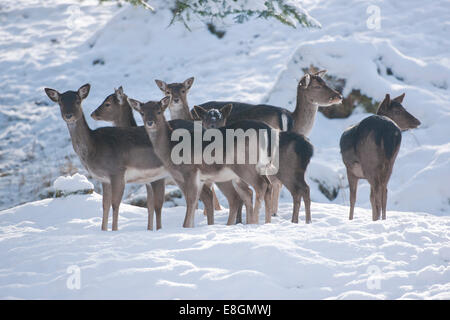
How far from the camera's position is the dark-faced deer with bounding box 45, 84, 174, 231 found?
26.5 ft

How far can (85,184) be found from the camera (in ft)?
33.6

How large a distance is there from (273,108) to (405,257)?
4.20m

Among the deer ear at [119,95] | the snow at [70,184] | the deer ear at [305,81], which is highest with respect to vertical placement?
the deer ear at [305,81]

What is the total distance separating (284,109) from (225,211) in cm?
192

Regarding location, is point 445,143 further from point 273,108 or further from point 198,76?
point 198,76

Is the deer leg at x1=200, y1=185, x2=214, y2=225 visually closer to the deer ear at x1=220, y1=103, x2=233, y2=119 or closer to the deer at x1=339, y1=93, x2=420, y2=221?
the deer ear at x1=220, y1=103, x2=233, y2=119

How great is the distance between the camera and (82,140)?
8156 mm

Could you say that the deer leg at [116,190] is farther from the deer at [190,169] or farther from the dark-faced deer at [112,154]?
the deer at [190,169]

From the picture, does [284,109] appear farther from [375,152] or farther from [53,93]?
[53,93]

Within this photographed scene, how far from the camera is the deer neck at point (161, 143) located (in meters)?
7.98

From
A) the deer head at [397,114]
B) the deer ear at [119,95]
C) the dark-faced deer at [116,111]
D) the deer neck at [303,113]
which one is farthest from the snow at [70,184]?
the deer head at [397,114]

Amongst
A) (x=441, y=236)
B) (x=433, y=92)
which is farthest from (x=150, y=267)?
(x=433, y=92)

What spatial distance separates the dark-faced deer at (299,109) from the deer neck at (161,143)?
6.02 feet

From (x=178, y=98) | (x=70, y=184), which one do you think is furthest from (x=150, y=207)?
(x=70, y=184)
